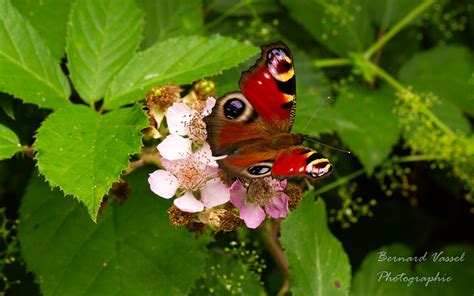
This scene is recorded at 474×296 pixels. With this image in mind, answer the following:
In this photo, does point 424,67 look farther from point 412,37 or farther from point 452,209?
point 452,209

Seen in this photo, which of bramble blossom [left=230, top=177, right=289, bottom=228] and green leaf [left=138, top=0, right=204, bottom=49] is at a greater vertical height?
green leaf [left=138, top=0, right=204, bottom=49]

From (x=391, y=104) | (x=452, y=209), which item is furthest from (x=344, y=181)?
(x=452, y=209)

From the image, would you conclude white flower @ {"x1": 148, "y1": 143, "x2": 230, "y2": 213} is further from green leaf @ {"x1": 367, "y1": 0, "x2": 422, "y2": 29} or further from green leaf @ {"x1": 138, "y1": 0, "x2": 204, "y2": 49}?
green leaf @ {"x1": 367, "y1": 0, "x2": 422, "y2": 29}

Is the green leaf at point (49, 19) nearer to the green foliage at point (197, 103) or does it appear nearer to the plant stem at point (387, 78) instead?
the green foliage at point (197, 103)

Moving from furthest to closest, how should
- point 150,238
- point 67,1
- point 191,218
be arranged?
point 67,1 < point 150,238 < point 191,218

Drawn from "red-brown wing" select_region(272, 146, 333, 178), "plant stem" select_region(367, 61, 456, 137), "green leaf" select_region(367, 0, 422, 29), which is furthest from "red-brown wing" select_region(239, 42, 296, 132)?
"green leaf" select_region(367, 0, 422, 29)

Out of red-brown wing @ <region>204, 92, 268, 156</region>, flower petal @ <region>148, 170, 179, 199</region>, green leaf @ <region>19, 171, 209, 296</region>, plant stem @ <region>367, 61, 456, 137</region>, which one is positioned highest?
plant stem @ <region>367, 61, 456, 137</region>

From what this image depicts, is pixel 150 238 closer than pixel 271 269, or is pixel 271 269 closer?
pixel 150 238

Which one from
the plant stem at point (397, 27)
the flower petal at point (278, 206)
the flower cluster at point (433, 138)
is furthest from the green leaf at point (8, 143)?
the plant stem at point (397, 27)

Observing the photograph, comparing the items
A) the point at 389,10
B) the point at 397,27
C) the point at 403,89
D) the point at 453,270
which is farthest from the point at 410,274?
the point at 389,10
